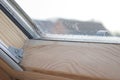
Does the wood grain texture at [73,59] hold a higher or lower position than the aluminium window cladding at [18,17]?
lower

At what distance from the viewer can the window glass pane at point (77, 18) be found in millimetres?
987

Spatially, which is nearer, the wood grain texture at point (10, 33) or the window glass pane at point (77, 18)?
the window glass pane at point (77, 18)

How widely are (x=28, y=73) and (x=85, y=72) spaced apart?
289 mm

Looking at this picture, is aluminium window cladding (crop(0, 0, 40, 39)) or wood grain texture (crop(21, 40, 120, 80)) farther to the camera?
aluminium window cladding (crop(0, 0, 40, 39))

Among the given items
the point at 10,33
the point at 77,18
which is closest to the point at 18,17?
the point at 10,33

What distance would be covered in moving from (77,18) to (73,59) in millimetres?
207

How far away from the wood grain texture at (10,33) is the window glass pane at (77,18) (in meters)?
0.10

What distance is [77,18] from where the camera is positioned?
112 centimetres

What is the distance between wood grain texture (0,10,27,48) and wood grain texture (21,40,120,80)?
0.06 m

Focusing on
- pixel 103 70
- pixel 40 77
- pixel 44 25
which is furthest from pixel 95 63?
pixel 44 25

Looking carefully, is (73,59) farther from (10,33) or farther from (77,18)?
(10,33)

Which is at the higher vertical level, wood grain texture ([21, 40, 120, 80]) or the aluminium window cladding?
the aluminium window cladding

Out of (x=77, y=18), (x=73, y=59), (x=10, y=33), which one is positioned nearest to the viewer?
(x=73, y=59)

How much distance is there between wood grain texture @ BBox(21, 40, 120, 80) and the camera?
35.5 inches
